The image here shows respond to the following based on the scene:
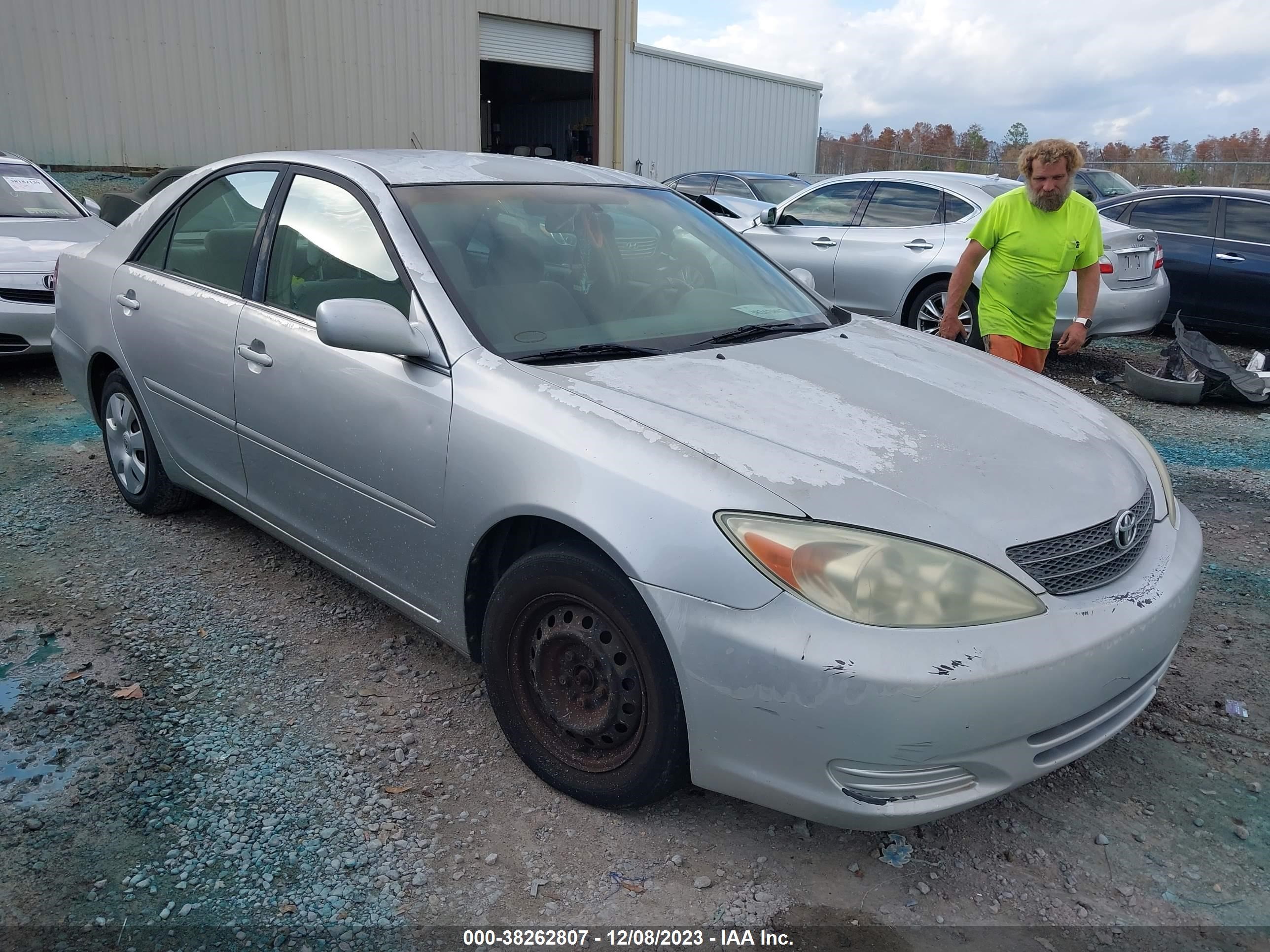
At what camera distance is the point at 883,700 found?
6.26 feet

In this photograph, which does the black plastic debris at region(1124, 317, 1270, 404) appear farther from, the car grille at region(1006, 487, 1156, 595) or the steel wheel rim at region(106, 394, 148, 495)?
the steel wheel rim at region(106, 394, 148, 495)

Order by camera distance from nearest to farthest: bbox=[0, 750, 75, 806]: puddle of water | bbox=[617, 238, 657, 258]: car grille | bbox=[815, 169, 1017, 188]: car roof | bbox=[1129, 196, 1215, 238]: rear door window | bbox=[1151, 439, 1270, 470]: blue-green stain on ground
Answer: bbox=[0, 750, 75, 806]: puddle of water, bbox=[617, 238, 657, 258]: car grille, bbox=[1151, 439, 1270, 470]: blue-green stain on ground, bbox=[815, 169, 1017, 188]: car roof, bbox=[1129, 196, 1215, 238]: rear door window

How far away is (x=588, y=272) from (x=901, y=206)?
5.93 metres

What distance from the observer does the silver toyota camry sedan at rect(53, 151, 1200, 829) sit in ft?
6.52

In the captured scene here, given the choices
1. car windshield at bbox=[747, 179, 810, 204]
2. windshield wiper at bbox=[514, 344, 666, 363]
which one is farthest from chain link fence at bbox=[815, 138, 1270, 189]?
windshield wiper at bbox=[514, 344, 666, 363]

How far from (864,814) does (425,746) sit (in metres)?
1.27

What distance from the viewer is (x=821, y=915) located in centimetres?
213

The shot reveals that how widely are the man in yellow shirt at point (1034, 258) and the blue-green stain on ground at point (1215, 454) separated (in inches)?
Answer: 54.3

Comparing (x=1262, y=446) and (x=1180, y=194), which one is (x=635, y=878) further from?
(x=1180, y=194)

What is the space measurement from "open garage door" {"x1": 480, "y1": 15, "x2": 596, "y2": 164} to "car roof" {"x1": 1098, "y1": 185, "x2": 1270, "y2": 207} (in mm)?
10463

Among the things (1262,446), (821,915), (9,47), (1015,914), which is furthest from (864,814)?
(9,47)

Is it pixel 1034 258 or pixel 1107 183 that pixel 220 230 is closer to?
pixel 1034 258

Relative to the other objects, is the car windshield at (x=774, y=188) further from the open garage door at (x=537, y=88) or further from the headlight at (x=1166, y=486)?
the headlight at (x=1166, y=486)

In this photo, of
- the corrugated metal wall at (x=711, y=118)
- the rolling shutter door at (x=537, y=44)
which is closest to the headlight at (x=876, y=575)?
the rolling shutter door at (x=537, y=44)
